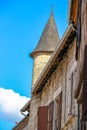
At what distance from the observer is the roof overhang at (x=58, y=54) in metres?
11.2

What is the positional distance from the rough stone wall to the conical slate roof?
1.12ft

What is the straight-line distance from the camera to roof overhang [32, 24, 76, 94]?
11.2 metres

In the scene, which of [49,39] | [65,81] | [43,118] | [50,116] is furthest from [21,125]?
[65,81]

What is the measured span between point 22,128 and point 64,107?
1249 centimetres

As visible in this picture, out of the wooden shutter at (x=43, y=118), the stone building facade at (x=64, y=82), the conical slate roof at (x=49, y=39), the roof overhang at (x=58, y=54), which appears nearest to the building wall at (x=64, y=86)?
the stone building facade at (x=64, y=82)

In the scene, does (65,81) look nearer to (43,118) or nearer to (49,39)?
(43,118)

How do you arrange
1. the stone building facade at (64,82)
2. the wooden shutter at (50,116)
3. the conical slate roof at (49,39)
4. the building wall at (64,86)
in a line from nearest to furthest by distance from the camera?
the stone building facade at (64,82), the building wall at (64,86), the wooden shutter at (50,116), the conical slate roof at (49,39)

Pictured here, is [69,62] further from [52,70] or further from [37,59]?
[37,59]

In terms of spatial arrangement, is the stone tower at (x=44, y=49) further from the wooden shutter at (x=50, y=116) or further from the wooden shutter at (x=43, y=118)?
the wooden shutter at (x=50, y=116)

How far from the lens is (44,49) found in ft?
70.7

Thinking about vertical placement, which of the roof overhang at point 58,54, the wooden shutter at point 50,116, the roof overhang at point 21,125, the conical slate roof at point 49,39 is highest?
the conical slate roof at point 49,39

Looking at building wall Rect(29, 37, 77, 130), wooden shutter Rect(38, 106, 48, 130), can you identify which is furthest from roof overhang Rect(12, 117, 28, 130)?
wooden shutter Rect(38, 106, 48, 130)

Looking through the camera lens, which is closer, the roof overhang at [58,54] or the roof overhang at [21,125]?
the roof overhang at [58,54]

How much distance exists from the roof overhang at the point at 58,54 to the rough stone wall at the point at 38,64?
16.5 feet
